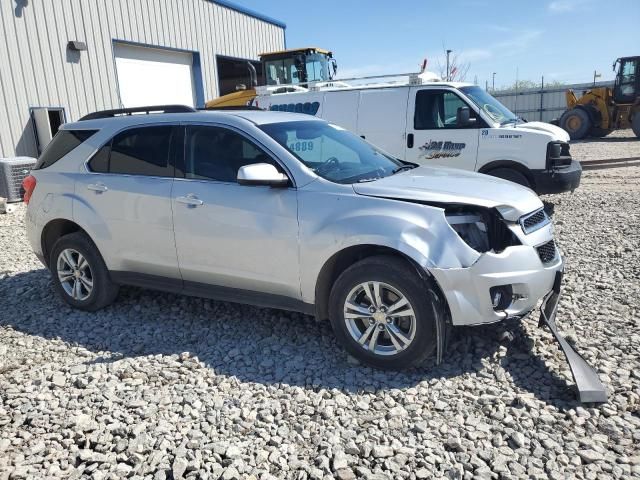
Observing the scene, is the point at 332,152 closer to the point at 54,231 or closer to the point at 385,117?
the point at 54,231

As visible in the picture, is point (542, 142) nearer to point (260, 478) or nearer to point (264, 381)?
point (264, 381)

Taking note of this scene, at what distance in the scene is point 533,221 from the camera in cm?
377

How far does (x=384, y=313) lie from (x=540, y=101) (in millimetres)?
30672

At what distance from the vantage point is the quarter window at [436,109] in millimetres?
8307

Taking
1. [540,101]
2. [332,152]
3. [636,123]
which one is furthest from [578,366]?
[540,101]

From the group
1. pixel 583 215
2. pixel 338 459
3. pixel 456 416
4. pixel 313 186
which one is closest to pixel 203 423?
pixel 338 459

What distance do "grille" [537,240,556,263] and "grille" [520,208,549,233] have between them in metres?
0.14

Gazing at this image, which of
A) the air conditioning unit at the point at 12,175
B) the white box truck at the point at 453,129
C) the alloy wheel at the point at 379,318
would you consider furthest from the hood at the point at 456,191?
the air conditioning unit at the point at 12,175

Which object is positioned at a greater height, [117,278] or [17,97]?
[17,97]

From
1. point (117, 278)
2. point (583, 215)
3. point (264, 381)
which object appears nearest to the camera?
point (264, 381)

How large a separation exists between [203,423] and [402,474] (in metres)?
1.25

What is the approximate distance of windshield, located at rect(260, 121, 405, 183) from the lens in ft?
13.2

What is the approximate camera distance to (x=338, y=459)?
2.77m

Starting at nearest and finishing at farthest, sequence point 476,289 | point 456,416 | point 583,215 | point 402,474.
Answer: point 402,474 < point 456,416 < point 476,289 < point 583,215
